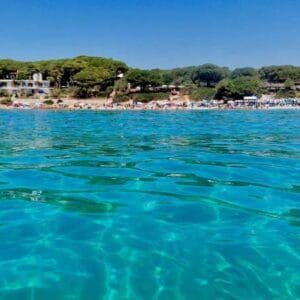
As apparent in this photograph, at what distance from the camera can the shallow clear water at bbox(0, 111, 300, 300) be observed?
3.90 m

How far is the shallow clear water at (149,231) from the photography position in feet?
12.8

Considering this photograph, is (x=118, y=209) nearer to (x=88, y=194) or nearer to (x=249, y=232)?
(x=88, y=194)

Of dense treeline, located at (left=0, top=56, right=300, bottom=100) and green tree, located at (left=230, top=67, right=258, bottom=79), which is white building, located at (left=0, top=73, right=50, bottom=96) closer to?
dense treeline, located at (left=0, top=56, right=300, bottom=100)

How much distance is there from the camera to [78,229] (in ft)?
17.3

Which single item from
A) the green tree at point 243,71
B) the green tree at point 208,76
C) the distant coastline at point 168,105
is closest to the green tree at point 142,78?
the distant coastline at point 168,105

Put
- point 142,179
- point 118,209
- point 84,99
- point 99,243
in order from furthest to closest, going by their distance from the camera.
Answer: point 84,99 → point 142,179 → point 118,209 → point 99,243

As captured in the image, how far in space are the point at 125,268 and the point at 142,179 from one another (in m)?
3.93

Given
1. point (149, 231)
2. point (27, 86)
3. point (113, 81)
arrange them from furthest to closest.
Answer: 1. point (27, 86)
2. point (113, 81)
3. point (149, 231)

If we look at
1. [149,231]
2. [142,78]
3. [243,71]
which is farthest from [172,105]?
[243,71]

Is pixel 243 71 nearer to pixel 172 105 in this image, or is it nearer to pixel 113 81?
pixel 113 81

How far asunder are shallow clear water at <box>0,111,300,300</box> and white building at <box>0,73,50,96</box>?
7310 centimetres

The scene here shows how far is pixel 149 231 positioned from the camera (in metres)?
5.24

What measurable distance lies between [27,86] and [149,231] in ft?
262

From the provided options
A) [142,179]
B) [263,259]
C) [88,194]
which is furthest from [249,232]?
[142,179]
